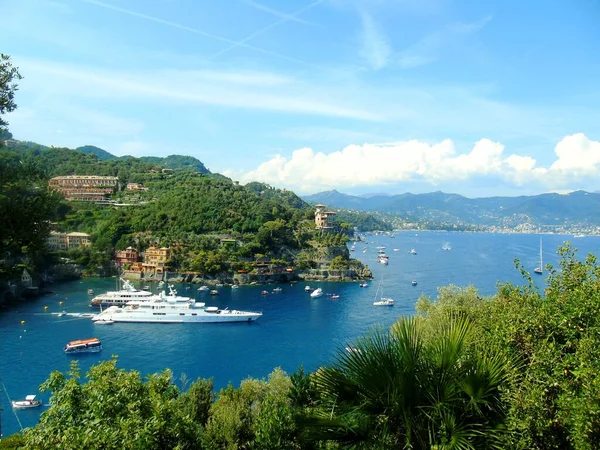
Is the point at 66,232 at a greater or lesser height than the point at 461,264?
greater

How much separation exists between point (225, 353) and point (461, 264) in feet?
148

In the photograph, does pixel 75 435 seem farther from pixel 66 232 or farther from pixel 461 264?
pixel 461 264

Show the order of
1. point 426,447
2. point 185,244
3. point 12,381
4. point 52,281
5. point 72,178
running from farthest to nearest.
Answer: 1. point 72,178
2. point 185,244
3. point 52,281
4. point 12,381
5. point 426,447

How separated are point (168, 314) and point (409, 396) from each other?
30.5 metres

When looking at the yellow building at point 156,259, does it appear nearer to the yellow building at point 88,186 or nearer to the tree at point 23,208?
the yellow building at point 88,186

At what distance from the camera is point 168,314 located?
31.1 meters

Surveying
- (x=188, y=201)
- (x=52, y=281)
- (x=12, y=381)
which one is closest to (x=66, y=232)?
(x=52, y=281)

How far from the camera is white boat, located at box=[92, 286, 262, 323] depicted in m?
31.0

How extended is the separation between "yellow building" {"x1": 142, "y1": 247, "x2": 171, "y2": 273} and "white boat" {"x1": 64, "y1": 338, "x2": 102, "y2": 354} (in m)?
Result: 22.6

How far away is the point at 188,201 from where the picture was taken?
59312 mm

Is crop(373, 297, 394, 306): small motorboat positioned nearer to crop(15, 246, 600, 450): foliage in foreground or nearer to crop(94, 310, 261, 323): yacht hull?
crop(94, 310, 261, 323): yacht hull

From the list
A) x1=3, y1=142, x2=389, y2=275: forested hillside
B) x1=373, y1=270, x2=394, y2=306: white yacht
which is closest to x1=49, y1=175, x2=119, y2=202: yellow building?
x1=3, y1=142, x2=389, y2=275: forested hillside

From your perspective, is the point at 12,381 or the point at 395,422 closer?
the point at 395,422

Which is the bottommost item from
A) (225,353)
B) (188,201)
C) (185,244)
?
(225,353)
